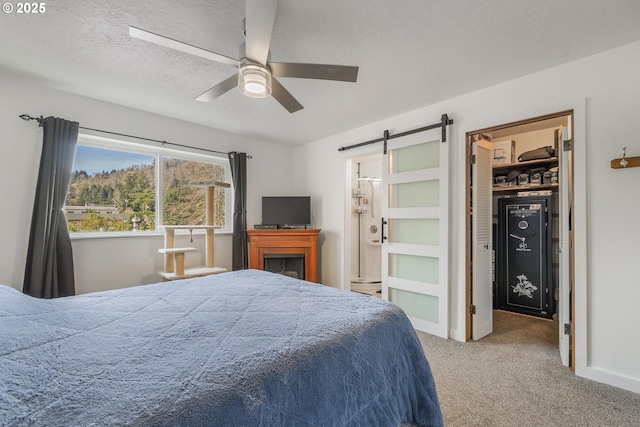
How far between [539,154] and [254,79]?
364cm

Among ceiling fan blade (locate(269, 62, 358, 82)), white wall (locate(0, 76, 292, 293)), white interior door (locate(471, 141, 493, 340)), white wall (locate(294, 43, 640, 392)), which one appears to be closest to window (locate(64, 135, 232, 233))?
white wall (locate(0, 76, 292, 293))

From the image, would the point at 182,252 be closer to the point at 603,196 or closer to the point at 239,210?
the point at 239,210

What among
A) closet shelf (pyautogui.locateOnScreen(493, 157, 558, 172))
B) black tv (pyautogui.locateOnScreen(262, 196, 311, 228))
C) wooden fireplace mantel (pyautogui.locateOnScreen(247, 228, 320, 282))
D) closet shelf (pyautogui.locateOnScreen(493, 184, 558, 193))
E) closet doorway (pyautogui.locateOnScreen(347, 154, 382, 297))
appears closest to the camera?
closet shelf (pyautogui.locateOnScreen(493, 157, 558, 172))

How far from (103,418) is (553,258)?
4.50 m

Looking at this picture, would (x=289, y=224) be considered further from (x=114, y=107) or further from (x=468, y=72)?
(x=468, y=72)

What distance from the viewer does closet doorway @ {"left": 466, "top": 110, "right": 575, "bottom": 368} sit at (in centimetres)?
238

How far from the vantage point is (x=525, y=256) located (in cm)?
367

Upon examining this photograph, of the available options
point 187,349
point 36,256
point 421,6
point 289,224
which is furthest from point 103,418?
point 289,224

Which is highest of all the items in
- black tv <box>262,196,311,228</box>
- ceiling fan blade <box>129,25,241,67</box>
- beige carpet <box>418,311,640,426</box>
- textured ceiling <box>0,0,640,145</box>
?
textured ceiling <box>0,0,640,145</box>

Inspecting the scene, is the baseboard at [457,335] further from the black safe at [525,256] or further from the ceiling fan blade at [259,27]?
the ceiling fan blade at [259,27]

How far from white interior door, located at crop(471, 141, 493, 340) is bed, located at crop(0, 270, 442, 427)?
1.80 metres

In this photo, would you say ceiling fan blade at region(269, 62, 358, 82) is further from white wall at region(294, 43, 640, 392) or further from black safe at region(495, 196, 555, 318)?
black safe at region(495, 196, 555, 318)

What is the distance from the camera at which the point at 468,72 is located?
7.79 ft

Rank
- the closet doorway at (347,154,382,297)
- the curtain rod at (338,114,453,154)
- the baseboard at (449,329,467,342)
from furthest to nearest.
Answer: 1. the closet doorway at (347,154,382,297)
2. the curtain rod at (338,114,453,154)
3. the baseboard at (449,329,467,342)
